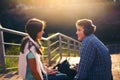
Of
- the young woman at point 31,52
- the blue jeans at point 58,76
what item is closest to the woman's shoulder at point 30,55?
the young woman at point 31,52

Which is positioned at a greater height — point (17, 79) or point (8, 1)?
point (8, 1)

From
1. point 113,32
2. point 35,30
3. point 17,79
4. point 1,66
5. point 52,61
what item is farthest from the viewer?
point 113,32

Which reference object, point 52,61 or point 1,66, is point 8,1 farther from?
point 1,66

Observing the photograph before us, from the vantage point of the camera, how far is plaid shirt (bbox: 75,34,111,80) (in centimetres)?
470

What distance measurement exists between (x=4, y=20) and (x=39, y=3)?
475 cm

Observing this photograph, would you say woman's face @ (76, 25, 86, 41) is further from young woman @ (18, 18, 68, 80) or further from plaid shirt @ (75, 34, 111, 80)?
young woman @ (18, 18, 68, 80)

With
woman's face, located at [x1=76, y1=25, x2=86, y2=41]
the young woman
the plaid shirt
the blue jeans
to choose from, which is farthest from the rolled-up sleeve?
the young woman

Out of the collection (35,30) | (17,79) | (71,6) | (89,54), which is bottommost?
(17,79)

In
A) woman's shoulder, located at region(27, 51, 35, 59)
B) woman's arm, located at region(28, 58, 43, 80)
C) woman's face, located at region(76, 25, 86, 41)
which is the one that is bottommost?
woman's arm, located at region(28, 58, 43, 80)

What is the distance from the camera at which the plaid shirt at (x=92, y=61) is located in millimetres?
4699

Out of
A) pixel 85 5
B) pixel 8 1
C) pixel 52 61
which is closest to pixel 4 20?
pixel 8 1

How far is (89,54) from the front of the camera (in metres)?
4.70

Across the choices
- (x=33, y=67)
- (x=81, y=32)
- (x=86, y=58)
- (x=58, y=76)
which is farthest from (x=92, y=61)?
(x=33, y=67)

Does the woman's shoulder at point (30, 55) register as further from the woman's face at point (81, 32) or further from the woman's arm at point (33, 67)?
the woman's face at point (81, 32)
